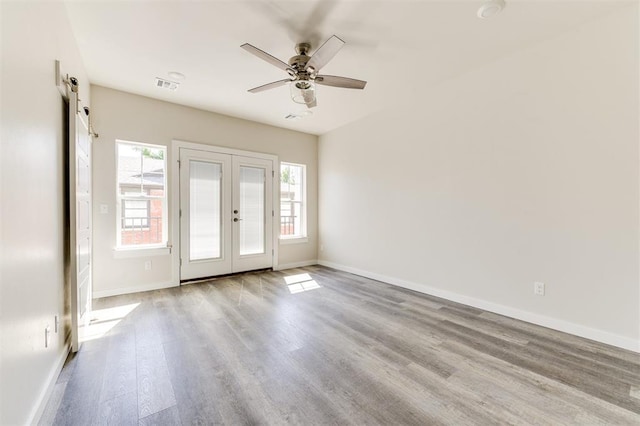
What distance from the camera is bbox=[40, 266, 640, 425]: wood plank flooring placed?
5.35ft

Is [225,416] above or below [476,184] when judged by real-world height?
below

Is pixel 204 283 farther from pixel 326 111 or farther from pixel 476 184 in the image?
pixel 476 184

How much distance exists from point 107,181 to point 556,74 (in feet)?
17.8

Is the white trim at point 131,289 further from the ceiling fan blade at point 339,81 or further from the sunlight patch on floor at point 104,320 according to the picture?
the ceiling fan blade at point 339,81

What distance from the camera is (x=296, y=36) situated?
2.67 metres

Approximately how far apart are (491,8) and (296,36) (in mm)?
1676

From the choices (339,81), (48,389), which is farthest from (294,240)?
(48,389)

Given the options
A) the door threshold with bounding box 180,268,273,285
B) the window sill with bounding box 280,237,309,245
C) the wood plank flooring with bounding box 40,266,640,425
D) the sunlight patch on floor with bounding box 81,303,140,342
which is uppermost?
the window sill with bounding box 280,237,309,245

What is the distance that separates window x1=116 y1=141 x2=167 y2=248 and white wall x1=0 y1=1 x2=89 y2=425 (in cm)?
192

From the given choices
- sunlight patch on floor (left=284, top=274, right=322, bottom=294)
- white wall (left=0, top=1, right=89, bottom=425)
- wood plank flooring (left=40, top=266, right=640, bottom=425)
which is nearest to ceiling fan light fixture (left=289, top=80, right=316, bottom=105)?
white wall (left=0, top=1, right=89, bottom=425)

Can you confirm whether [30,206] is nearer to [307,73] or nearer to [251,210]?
[307,73]

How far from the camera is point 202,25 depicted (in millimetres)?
2523

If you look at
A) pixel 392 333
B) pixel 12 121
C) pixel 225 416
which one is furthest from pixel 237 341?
pixel 12 121

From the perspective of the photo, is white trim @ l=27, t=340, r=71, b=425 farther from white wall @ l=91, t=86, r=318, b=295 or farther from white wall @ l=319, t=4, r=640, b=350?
white wall @ l=319, t=4, r=640, b=350
